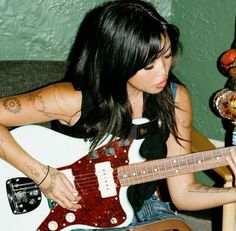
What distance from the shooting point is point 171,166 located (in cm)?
144

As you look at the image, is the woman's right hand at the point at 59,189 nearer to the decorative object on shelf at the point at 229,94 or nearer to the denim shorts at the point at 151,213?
the denim shorts at the point at 151,213

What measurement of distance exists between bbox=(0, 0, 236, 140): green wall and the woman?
59cm

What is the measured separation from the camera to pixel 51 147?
146 cm

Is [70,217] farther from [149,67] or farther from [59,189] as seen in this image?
[149,67]

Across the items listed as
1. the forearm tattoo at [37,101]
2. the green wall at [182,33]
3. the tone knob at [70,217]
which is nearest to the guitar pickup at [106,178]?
the tone knob at [70,217]

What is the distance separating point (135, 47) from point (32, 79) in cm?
57

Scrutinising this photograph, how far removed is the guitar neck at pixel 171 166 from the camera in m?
1.43

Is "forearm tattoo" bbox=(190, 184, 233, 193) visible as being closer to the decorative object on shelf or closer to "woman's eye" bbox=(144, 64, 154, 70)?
the decorative object on shelf

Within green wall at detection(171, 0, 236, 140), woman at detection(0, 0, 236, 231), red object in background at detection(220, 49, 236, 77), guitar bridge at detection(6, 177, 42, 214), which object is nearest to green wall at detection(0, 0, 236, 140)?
green wall at detection(171, 0, 236, 140)

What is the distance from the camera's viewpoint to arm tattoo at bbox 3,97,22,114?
4.61 ft

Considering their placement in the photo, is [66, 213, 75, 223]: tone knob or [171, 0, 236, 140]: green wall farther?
[171, 0, 236, 140]: green wall

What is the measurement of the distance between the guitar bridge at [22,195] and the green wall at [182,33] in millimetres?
724

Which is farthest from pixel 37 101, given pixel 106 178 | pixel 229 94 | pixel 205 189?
pixel 229 94

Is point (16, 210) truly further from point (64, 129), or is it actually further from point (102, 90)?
point (102, 90)
